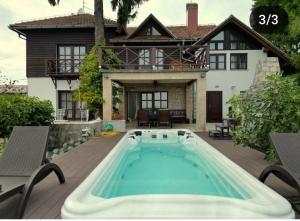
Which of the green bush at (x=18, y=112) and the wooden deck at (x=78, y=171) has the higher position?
the green bush at (x=18, y=112)

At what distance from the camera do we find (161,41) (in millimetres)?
20359

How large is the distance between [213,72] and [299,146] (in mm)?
15684

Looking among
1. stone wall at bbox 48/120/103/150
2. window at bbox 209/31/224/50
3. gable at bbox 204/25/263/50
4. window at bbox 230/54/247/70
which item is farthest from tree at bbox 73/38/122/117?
window at bbox 230/54/247/70

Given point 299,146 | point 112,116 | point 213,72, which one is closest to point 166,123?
point 112,116

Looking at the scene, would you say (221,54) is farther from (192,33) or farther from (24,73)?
(24,73)

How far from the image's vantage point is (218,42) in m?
20.2

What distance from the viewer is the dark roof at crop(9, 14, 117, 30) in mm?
21047

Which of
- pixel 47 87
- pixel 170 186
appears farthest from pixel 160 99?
pixel 170 186

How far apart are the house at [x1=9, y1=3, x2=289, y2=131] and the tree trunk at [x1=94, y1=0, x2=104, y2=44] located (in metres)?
1.41

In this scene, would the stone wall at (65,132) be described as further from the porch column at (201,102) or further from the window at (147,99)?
the window at (147,99)

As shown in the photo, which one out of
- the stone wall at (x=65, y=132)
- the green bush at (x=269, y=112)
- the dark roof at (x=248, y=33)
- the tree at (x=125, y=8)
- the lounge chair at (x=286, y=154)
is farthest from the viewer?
the dark roof at (x=248, y=33)

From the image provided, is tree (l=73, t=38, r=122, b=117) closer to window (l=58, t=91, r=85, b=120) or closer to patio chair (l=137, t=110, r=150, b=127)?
patio chair (l=137, t=110, r=150, b=127)

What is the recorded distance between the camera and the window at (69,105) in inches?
844

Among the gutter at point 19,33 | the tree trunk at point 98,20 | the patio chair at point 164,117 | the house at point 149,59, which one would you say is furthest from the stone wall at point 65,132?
the gutter at point 19,33
